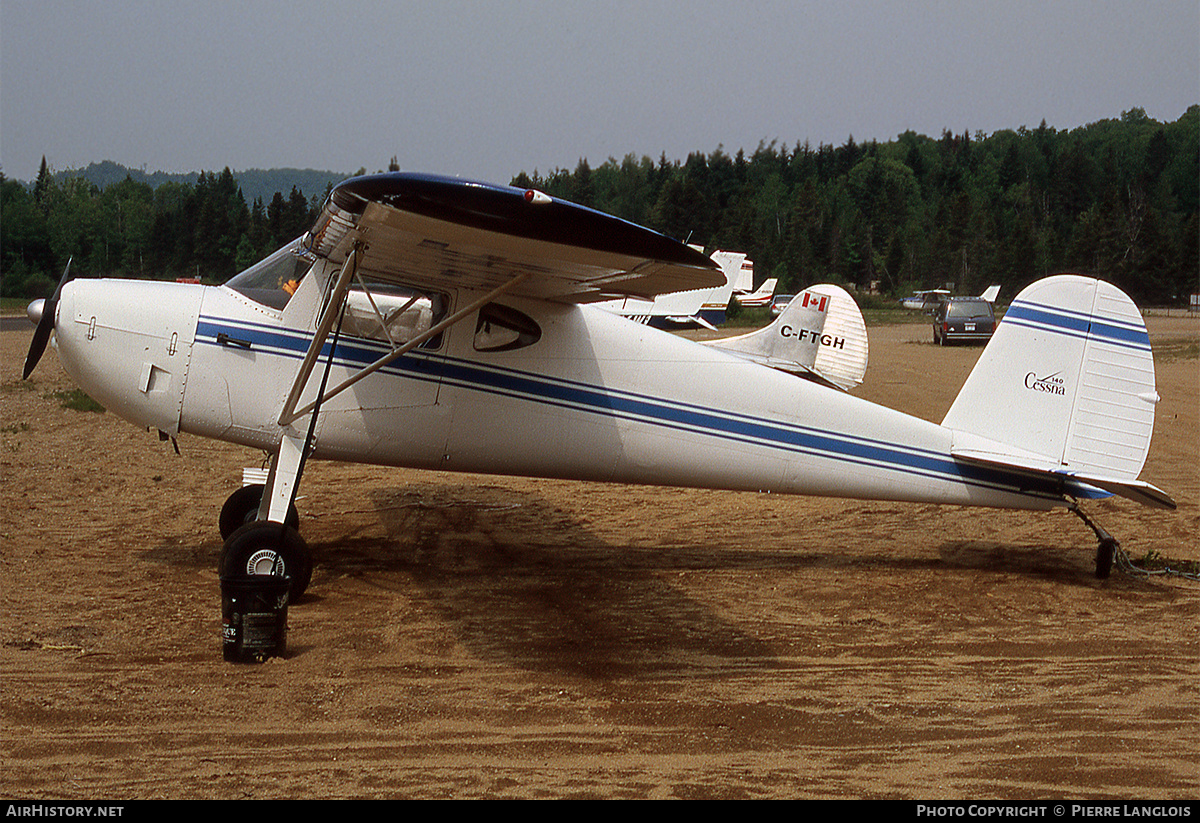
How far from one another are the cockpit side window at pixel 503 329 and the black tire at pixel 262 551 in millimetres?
1931

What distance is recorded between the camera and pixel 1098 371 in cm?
773

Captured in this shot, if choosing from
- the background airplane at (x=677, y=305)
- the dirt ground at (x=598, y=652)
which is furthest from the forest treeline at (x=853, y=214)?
the dirt ground at (x=598, y=652)

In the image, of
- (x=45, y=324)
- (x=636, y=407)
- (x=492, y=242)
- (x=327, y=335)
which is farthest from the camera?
(x=636, y=407)

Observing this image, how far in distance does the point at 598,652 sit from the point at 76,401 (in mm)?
13593

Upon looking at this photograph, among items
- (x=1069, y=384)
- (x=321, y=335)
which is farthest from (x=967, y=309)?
(x=321, y=335)

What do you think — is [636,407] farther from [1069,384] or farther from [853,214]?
[853,214]

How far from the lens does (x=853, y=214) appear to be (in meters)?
104

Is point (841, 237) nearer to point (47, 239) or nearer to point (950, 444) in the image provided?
point (47, 239)

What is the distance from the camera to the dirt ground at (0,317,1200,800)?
4270 millimetres

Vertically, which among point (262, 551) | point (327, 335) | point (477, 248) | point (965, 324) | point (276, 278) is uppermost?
point (965, 324)

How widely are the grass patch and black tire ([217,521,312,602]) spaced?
32.7 feet

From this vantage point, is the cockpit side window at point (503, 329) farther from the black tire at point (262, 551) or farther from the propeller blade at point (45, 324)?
the propeller blade at point (45, 324)

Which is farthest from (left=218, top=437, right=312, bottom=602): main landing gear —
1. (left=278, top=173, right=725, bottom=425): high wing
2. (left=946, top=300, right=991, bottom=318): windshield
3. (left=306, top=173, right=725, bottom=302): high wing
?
(left=946, top=300, right=991, bottom=318): windshield

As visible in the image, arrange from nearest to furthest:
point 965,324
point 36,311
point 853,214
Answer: point 36,311 < point 965,324 < point 853,214
